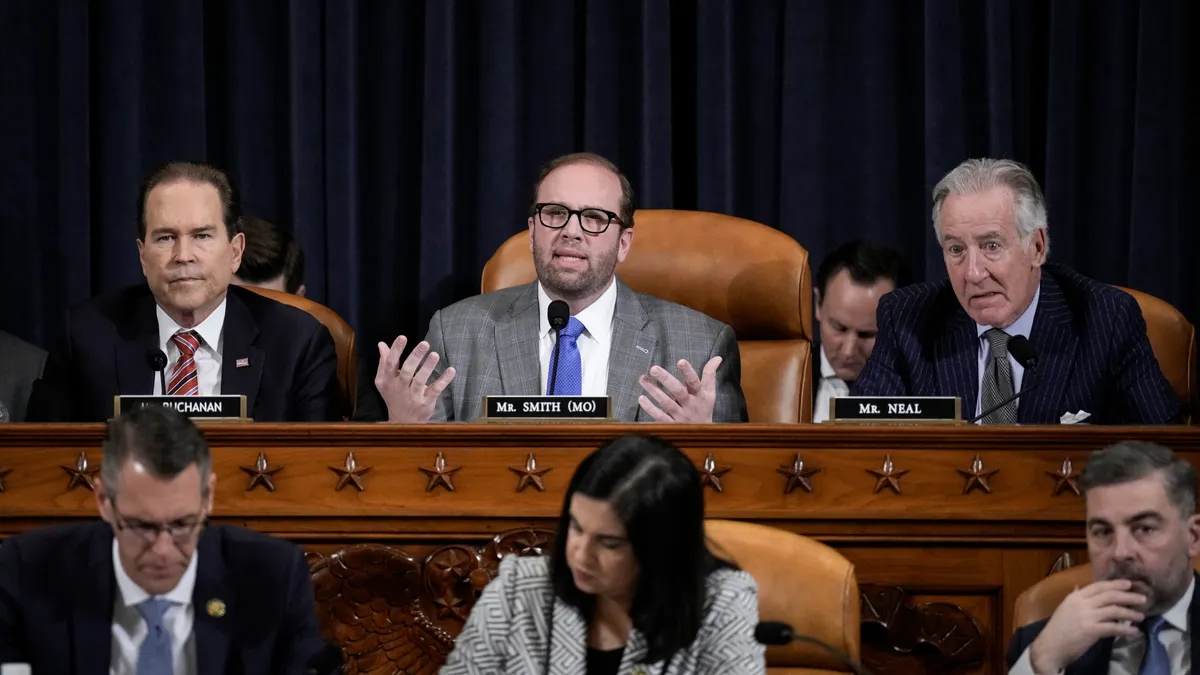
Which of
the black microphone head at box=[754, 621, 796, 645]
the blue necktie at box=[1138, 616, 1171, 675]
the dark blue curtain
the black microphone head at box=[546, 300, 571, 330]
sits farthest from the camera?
the dark blue curtain

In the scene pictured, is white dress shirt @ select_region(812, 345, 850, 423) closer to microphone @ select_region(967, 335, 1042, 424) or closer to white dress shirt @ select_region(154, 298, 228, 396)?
microphone @ select_region(967, 335, 1042, 424)

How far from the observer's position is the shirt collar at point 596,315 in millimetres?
3691

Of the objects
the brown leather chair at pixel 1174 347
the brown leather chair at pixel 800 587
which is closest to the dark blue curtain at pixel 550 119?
the brown leather chair at pixel 1174 347

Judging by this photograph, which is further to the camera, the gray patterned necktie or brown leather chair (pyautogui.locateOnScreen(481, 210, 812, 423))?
brown leather chair (pyautogui.locateOnScreen(481, 210, 812, 423))

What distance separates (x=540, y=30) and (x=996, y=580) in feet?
8.05

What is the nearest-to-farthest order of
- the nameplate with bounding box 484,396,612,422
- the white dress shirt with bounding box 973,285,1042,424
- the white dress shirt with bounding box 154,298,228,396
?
the nameplate with bounding box 484,396,612,422 < the white dress shirt with bounding box 973,285,1042,424 < the white dress shirt with bounding box 154,298,228,396

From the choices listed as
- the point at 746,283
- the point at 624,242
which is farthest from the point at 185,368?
the point at 746,283

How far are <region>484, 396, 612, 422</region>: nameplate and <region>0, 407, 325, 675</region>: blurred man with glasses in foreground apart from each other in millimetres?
628

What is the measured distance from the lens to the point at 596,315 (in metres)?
3.70

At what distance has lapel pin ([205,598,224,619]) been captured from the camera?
92.9 inches

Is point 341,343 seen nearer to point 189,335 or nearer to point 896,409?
point 189,335

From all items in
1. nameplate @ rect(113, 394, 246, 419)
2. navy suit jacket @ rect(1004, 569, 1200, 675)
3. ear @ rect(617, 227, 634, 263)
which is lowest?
navy suit jacket @ rect(1004, 569, 1200, 675)

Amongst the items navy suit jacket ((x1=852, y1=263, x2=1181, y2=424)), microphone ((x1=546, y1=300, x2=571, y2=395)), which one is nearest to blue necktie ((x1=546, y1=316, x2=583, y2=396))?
microphone ((x1=546, y1=300, x2=571, y2=395))

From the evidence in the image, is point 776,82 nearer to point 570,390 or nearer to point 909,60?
point 909,60
